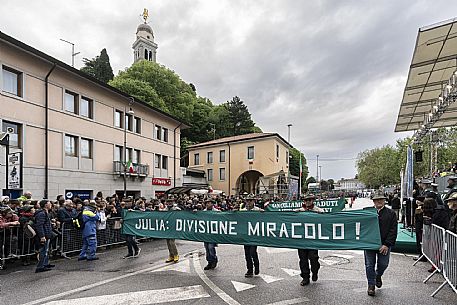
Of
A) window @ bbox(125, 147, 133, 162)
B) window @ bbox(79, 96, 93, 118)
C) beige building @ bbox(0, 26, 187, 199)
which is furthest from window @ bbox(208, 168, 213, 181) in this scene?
window @ bbox(79, 96, 93, 118)

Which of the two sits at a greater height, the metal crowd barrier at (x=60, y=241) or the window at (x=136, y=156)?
the window at (x=136, y=156)

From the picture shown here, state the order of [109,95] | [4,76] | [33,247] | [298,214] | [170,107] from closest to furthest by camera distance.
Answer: [298,214] < [33,247] < [4,76] < [109,95] < [170,107]

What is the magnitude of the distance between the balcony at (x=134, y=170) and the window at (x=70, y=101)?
5436mm

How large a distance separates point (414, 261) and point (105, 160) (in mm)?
21747

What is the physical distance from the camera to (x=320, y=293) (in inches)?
262

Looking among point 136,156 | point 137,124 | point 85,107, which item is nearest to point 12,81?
point 85,107

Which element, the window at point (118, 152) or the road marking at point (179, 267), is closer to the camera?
the road marking at point (179, 267)

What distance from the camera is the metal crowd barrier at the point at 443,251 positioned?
6145 millimetres

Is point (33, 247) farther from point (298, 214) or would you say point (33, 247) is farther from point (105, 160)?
point (105, 160)

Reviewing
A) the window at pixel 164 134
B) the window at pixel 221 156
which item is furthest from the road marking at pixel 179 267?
the window at pixel 221 156

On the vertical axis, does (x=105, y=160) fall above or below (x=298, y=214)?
above

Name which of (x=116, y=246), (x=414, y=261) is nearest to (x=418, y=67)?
(x=414, y=261)

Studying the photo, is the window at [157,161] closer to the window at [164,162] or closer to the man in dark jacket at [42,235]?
the window at [164,162]

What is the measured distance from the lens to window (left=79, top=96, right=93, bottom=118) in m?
23.8
